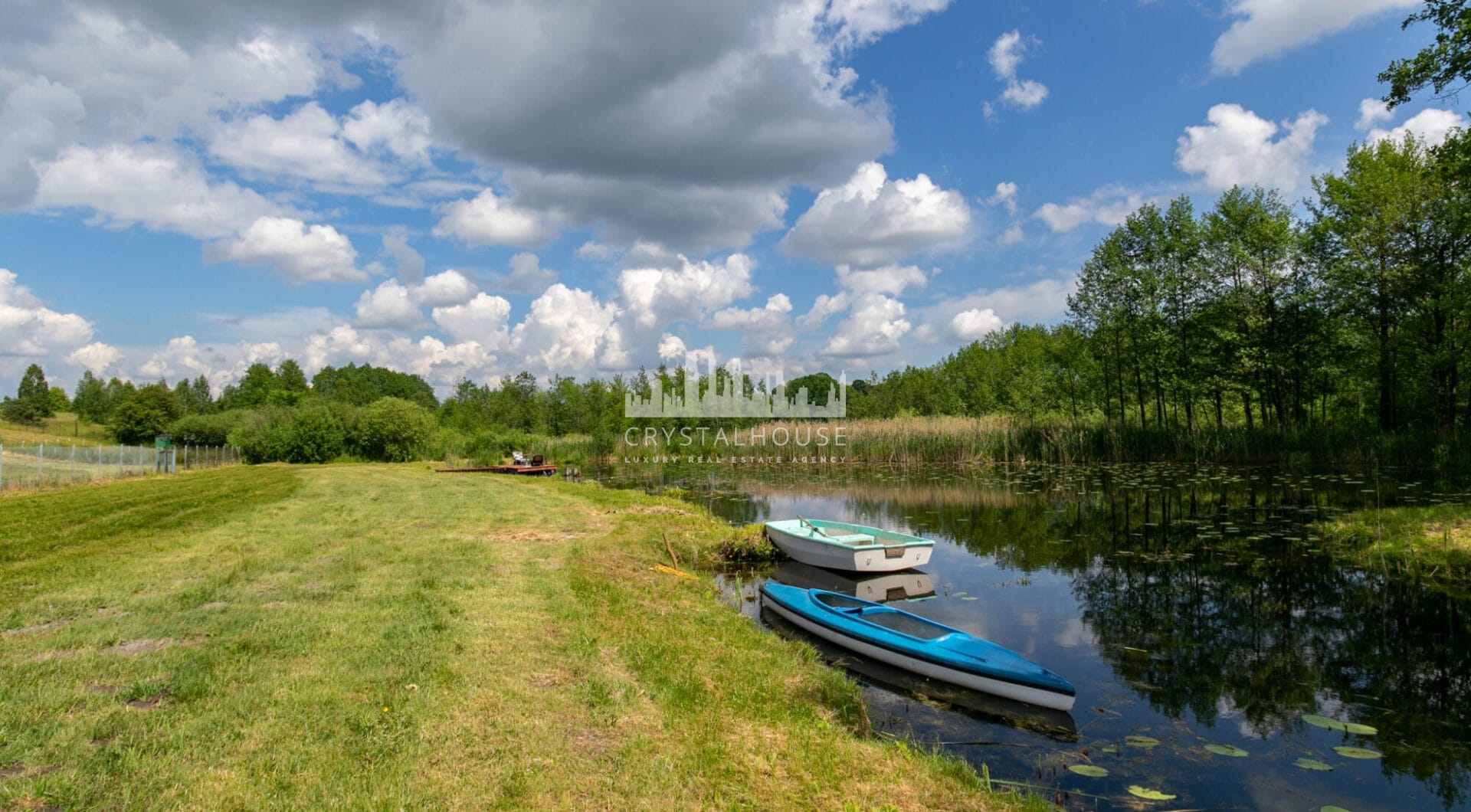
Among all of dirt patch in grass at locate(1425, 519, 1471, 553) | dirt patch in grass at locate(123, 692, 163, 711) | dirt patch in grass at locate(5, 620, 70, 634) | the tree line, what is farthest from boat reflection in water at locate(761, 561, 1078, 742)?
the tree line

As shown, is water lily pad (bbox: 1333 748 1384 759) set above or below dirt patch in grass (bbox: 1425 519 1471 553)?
below

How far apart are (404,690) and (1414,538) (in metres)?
14.6

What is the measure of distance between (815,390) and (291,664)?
107250 millimetres

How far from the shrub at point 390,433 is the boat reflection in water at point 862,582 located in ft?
138

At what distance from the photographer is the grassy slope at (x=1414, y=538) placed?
10.0 m

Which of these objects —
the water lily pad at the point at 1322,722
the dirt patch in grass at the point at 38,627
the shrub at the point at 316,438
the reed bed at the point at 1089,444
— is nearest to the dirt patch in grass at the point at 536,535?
the dirt patch in grass at the point at 38,627

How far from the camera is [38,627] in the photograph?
19.6ft

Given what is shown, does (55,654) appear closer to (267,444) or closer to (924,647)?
(924,647)

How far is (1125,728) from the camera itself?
5996 mm

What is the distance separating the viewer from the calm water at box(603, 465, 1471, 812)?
523 centimetres

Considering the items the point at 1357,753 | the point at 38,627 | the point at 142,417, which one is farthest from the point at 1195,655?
the point at 142,417

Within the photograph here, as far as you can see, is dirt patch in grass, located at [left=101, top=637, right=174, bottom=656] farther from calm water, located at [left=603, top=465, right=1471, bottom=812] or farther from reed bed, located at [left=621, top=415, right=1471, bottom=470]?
reed bed, located at [left=621, top=415, right=1471, bottom=470]

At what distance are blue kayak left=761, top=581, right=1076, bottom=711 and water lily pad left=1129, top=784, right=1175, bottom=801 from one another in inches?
40.4

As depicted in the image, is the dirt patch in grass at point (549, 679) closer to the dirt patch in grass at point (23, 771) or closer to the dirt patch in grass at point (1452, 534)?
the dirt patch in grass at point (23, 771)
